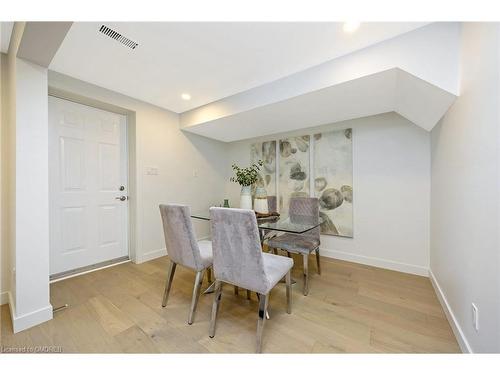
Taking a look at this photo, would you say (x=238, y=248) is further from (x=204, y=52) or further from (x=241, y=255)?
(x=204, y=52)

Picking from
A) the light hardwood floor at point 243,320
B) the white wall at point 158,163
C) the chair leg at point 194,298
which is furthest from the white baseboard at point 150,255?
the chair leg at point 194,298

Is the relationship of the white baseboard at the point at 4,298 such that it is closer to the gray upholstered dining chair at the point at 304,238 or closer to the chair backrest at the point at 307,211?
the gray upholstered dining chair at the point at 304,238

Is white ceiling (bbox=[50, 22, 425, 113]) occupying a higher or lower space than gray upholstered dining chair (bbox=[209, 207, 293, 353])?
higher

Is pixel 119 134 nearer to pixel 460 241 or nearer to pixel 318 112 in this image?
pixel 318 112

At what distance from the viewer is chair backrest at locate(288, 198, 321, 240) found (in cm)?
230

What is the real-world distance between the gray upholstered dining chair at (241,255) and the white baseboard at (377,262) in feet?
5.73

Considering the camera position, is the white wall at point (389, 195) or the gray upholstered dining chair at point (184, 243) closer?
the gray upholstered dining chair at point (184, 243)

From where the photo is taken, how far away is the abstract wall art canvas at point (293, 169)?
9.79ft

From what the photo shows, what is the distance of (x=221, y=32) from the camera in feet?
4.71

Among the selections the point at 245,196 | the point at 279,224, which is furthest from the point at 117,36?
the point at 279,224

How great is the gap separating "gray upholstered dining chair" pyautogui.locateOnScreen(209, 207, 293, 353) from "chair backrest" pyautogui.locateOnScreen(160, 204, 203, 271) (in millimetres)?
250

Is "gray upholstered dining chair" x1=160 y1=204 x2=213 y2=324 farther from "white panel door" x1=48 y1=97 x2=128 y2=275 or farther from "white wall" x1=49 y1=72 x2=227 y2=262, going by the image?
"white panel door" x1=48 y1=97 x2=128 y2=275

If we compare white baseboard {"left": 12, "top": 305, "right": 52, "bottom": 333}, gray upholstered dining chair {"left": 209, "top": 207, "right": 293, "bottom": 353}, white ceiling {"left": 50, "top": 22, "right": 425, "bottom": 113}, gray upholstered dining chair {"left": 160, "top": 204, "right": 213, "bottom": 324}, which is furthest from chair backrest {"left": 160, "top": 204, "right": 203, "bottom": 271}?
white ceiling {"left": 50, "top": 22, "right": 425, "bottom": 113}

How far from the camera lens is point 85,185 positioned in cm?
234
